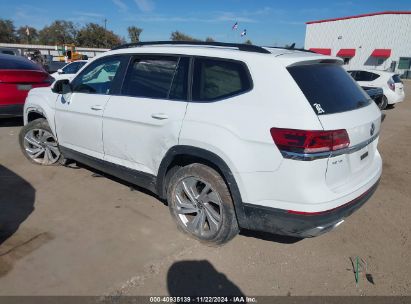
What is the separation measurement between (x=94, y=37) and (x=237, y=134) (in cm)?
8548

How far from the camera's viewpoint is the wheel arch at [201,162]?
9.71ft

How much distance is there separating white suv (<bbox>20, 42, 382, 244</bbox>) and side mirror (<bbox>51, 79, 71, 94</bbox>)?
1.89ft

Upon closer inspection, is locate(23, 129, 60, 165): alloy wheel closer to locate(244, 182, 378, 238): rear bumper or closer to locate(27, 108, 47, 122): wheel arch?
locate(27, 108, 47, 122): wheel arch

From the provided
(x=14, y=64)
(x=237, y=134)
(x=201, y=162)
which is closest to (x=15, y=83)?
(x=14, y=64)

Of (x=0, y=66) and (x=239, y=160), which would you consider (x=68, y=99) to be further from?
(x=0, y=66)

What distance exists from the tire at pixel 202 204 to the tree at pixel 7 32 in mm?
96104

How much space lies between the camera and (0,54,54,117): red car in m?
7.10

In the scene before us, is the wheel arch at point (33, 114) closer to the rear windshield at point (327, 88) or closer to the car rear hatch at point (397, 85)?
the rear windshield at point (327, 88)

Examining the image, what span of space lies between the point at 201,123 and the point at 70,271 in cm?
169

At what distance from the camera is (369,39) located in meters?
47.4

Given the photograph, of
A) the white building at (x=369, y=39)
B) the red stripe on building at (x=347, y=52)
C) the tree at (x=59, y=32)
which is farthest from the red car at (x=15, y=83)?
the tree at (x=59, y=32)

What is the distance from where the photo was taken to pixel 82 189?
15.2ft

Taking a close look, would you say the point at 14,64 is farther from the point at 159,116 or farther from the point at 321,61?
the point at 321,61

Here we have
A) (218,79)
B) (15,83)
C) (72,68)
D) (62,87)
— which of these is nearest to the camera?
(218,79)
